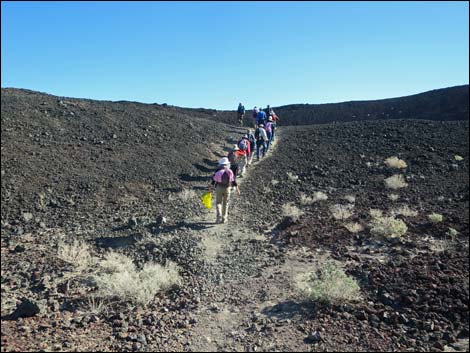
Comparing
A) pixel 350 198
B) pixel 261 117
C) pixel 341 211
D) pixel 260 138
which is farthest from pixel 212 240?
pixel 261 117

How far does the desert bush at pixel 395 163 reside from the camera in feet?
55.5

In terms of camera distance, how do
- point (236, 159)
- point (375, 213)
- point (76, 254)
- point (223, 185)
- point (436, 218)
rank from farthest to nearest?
point (236, 159)
point (375, 213)
point (223, 185)
point (436, 218)
point (76, 254)

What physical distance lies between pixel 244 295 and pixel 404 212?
657 cm

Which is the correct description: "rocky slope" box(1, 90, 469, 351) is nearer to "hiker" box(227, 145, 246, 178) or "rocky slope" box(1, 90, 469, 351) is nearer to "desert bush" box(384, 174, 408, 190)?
"desert bush" box(384, 174, 408, 190)

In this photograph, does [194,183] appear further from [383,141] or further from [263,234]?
[383,141]

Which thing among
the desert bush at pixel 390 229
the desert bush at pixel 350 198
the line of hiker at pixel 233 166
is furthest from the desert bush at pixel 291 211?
the desert bush at pixel 390 229

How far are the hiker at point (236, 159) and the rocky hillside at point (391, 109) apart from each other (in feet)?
56.1

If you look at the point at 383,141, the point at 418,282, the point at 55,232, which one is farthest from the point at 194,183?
the point at 383,141

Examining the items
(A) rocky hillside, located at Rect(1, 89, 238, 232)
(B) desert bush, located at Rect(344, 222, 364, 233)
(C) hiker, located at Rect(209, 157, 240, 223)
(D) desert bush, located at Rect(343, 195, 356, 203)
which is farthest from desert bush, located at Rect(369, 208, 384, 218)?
(A) rocky hillside, located at Rect(1, 89, 238, 232)

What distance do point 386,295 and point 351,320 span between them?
0.96 m

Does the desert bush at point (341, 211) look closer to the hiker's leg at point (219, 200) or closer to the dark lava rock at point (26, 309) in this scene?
the hiker's leg at point (219, 200)

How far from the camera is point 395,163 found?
17.1 meters

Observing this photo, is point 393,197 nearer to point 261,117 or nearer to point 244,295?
point 244,295

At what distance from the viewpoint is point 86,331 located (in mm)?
5383
